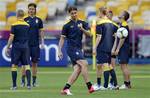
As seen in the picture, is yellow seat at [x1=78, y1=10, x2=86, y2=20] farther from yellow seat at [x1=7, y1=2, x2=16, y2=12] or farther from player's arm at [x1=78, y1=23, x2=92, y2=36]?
player's arm at [x1=78, y1=23, x2=92, y2=36]

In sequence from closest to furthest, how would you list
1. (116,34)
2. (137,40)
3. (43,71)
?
1. (116,34)
2. (43,71)
3. (137,40)

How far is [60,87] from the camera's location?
18078 millimetres

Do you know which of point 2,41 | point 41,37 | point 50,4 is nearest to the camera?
point 41,37

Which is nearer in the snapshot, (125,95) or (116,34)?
(125,95)

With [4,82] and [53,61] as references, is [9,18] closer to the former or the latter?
[53,61]

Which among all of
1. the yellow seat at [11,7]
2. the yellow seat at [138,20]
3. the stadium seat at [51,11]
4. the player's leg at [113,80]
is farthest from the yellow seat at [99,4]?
the player's leg at [113,80]

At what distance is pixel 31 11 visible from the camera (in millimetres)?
18422

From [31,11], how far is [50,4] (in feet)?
45.5

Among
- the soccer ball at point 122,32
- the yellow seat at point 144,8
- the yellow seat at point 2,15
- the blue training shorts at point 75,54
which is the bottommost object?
the blue training shorts at point 75,54

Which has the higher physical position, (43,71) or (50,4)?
(50,4)

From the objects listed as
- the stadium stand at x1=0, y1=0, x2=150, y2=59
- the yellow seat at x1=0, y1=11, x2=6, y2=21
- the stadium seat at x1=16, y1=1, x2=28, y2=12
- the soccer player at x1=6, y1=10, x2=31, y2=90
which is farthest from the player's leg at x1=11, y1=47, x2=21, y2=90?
the stadium seat at x1=16, y1=1, x2=28, y2=12

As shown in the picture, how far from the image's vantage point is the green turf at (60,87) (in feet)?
51.1

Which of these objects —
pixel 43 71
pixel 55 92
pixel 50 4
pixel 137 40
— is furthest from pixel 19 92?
pixel 50 4

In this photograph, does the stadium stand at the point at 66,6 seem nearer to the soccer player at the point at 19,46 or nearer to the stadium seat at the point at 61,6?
the stadium seat at the point at 61,6
